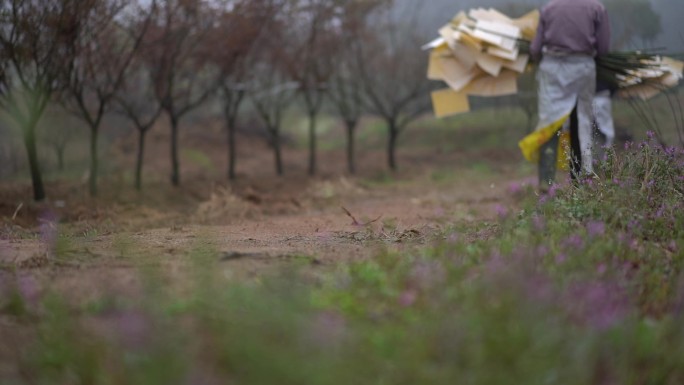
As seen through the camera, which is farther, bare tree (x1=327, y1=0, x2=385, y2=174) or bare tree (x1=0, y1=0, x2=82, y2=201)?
bare tree (x1=327, y1=0, x2=385, y2=174)

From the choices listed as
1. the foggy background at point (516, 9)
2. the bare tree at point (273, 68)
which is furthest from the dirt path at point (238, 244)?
the bare tree at point (273, 68)

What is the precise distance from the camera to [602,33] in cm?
677

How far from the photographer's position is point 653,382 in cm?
251

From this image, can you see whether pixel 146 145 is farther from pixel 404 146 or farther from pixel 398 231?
pixel 398 231

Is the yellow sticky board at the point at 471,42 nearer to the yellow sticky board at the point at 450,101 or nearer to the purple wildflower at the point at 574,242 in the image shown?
the yellow sticky board at the point at 450,101

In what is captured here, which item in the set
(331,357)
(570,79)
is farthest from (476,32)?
(331,357)

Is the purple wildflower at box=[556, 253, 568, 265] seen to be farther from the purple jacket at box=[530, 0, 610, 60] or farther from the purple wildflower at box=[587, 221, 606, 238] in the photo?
the purple jacket at box=[530, 0, 610, 60]

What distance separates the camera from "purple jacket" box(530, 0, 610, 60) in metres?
6.60

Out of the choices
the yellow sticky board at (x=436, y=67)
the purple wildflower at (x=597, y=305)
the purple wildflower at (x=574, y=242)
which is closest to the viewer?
the purple wildflower at (x=597, y=305)

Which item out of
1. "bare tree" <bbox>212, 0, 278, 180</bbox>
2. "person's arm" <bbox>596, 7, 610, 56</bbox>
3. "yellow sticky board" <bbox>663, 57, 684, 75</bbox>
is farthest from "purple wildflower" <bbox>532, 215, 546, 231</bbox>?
"bare tree" <bbox>212, 0, 278, 180</bbox>

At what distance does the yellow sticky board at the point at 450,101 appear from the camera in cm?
809

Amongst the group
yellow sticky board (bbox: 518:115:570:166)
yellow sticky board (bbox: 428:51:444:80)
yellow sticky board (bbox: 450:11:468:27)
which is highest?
yellow sticky board (bbox: 450:11:468:27)

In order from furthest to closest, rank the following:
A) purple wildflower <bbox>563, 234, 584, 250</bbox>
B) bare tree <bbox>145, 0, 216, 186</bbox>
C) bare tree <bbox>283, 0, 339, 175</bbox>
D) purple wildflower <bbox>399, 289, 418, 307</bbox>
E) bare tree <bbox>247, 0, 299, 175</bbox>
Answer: bare tree <bbox>283, 0, 339, 175</bbox>
bare tree <bbox>247, 0, 299, 175</bbox>
bare tree <bbox>145, 0, 216, 186</bbox>
purple wildflower <bbox>563, 234, 584, 250</bbox>
purple wildflower <bbox>399, 289, 418, 307</bbox>

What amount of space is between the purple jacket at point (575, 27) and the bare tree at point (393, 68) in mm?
10873
